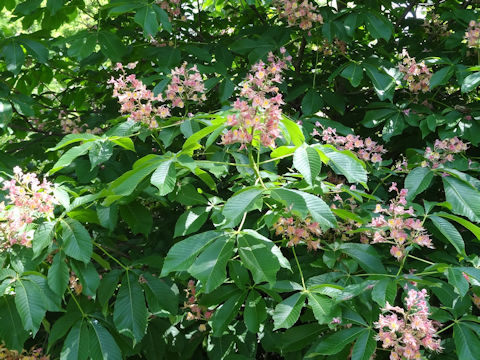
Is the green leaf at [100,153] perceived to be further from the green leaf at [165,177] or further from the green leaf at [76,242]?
the green leaf at [165,177]

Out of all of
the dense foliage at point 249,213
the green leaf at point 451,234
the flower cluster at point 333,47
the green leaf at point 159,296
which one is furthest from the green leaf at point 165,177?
the flower cluster at point 333,47

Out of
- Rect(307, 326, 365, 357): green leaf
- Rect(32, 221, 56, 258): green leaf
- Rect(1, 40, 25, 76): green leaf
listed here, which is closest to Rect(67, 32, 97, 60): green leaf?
Rect(1, 40, 25, 76): green leaf

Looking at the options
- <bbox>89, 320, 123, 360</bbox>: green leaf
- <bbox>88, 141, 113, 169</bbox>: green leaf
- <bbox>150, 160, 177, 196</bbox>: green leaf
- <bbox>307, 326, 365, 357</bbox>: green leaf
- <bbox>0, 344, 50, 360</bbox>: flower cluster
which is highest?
<bbox>150, 160, 177, 196</bbox>: green leaf

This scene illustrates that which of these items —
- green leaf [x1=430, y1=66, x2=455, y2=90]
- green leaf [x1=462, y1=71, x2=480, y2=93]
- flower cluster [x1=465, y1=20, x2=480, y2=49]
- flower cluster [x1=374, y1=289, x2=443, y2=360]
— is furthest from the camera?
flower cluster [x1=465, y1=20, x2=480, y2=49]

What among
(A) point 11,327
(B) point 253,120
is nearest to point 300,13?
(B) point 253,120

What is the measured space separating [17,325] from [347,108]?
80.9 inches

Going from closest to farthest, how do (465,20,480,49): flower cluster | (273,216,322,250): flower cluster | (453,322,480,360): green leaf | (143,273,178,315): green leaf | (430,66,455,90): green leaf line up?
1. (453,322,480,360): green leaf
2. (273,216,322,250): flower cluster
3. (143,273,178,315): green leaf
4. (430,66,455,90): green leaf
5. (465,20,480,49): flower cluster

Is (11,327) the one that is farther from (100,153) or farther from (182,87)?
(182,87)

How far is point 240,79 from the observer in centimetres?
261

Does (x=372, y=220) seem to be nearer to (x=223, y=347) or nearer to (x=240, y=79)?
(x=223, y=347)

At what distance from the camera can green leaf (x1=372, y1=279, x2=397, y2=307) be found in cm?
152

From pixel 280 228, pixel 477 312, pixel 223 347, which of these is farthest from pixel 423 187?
pixel 223 347

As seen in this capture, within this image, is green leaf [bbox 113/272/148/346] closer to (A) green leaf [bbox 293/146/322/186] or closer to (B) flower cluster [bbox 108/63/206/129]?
(B) flower cluster [bbox 108/63/206/129]

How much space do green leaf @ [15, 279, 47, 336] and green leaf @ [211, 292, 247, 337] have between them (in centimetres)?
54
